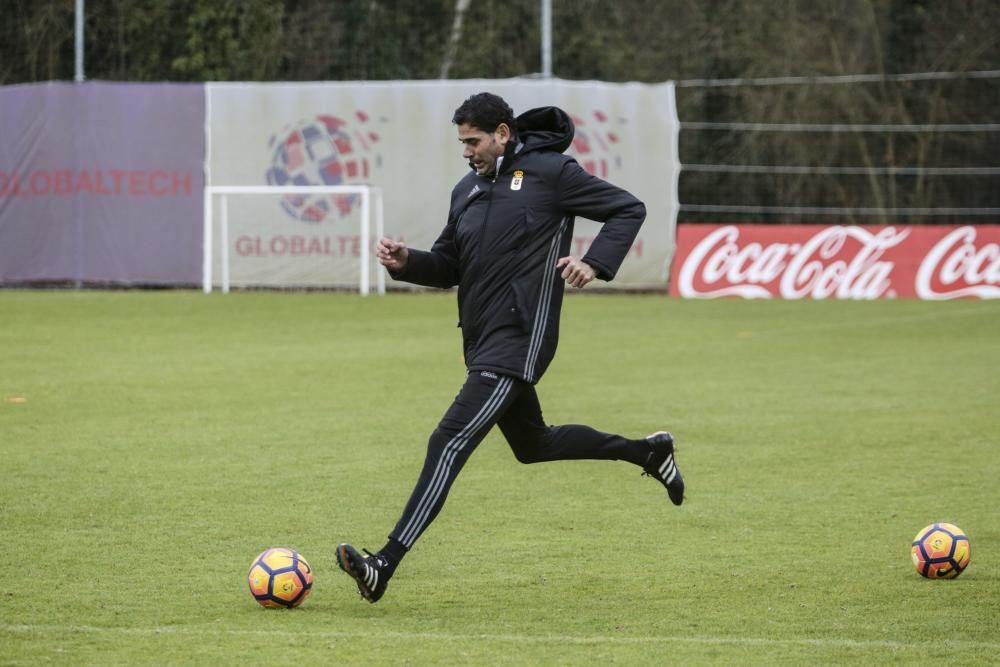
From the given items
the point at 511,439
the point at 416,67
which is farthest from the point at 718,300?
the point at 511,439

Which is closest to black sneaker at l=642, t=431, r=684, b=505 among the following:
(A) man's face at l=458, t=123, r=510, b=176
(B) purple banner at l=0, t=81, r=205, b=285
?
(A) man's face at l=458, t=123, r=510, b=176

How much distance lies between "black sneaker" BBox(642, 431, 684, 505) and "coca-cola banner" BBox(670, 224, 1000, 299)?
16.8 metres

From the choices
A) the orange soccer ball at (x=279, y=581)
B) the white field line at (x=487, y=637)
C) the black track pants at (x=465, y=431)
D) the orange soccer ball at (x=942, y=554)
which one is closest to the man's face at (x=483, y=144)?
the black track pants at (x=465, y=431)

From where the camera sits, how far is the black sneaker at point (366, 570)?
20.1 feet

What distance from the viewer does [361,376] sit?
49.2 ft

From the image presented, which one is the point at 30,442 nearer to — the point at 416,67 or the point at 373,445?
the point at 373,445

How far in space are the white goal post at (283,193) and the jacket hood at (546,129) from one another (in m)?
17.9

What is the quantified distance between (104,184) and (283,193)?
9.44 ft

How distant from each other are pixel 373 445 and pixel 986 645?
571 centimetres

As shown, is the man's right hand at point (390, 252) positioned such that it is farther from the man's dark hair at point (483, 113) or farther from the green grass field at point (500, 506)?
the green grass field at point (500, 506)

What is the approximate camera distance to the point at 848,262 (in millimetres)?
24375

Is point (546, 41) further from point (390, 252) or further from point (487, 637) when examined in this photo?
point (487, 637)

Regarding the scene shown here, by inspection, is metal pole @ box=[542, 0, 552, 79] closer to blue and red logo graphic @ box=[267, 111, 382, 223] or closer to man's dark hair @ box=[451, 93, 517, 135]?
blue and red logo graphic @ box=[267, 111, 382, 223]

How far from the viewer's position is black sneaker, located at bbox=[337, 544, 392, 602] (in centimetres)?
611
